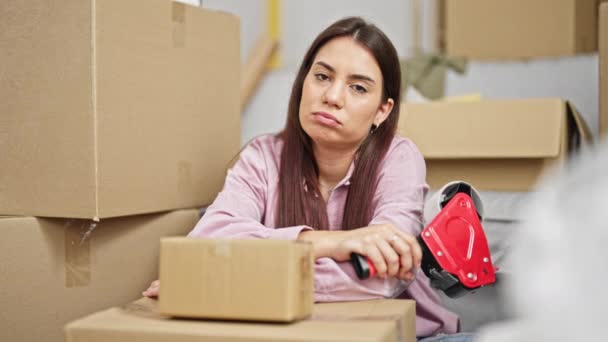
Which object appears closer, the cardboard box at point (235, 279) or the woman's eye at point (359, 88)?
the cardboard box at point (235, 279)

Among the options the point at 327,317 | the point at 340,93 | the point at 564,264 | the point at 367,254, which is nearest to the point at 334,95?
the point at 340,93

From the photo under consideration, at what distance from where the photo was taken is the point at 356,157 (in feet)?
4.34

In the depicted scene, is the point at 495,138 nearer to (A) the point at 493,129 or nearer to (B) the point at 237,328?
(A) the point at 493,129

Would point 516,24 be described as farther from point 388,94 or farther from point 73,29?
point 73,29

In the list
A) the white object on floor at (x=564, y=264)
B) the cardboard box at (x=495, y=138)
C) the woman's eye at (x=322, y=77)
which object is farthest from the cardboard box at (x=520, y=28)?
the white object on floor at (x=564, y=264)

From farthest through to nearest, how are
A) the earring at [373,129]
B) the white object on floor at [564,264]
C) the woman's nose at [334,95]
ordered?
1. the earring at [373,129]
2. the woman's nose at [334,95]
3. the white object on floor at [564,264]

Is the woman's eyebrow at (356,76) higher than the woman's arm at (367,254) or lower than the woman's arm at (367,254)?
higher

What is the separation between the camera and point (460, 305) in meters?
1.73

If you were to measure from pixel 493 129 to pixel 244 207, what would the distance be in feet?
2.20

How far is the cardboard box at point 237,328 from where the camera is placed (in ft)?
2.60

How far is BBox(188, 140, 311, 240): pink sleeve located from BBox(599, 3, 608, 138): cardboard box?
2.01 feet

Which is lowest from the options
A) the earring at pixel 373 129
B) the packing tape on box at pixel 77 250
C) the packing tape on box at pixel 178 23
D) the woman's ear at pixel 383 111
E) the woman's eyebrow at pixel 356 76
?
the packing tape on box at pixel 77 250

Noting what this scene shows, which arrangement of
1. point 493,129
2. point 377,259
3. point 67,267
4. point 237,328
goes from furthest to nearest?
1. point 493,129
2. point 67,267
3. point 377,259
4. point 237,328

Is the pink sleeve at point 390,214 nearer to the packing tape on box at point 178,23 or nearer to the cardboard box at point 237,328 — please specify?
the cardboard box at point 237,328
